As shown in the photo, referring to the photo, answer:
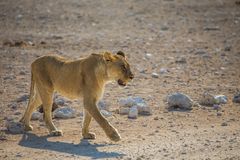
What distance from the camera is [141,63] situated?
51.4ft

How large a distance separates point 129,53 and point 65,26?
5.09 meters

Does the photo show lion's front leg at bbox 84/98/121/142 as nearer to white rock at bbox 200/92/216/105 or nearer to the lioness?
the lioness

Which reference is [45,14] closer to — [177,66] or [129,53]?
[129,53]

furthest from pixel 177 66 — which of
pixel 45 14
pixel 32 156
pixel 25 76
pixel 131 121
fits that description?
pixel 45 14

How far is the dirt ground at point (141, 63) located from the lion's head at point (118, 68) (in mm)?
897

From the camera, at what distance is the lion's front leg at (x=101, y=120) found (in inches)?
361

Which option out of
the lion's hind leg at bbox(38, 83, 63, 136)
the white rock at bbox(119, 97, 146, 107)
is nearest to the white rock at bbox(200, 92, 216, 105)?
the white rock at bbox(119, 97, 146, 107)

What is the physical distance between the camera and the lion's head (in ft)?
30.7

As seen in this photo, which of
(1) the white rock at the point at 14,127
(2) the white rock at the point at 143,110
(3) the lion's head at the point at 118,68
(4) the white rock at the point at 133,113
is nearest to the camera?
(3) the lion's head at the point at 118,68

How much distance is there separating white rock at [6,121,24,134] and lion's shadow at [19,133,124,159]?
0.58 feet

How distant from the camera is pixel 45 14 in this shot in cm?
2381

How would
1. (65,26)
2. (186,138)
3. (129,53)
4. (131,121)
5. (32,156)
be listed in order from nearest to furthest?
(32,156) < (186,138) < (131,121) < (129,53) < (65,26)

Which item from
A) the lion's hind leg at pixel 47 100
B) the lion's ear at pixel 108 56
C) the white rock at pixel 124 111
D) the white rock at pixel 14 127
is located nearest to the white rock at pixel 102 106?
the white rock at pixel 124 111

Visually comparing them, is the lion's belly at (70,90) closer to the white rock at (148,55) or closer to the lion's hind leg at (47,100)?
the lion's hind leg at (47,100)
